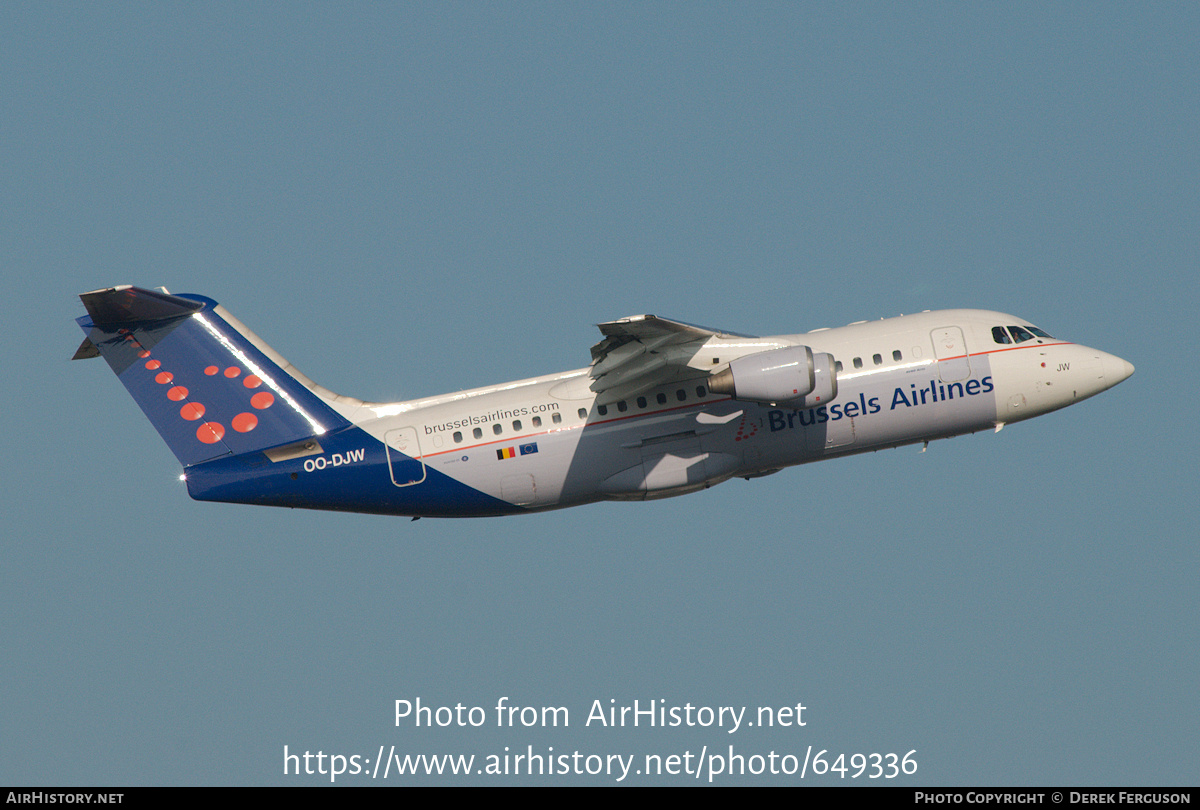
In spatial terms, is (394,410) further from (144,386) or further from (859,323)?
(859,323)

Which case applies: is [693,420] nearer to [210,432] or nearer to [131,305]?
[210,432]

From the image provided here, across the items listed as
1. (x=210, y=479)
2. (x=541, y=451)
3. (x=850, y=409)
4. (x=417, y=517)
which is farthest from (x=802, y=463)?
(x=210, y=479)

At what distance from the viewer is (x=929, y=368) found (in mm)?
27484

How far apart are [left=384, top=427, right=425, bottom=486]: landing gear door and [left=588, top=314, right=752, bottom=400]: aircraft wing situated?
355 centimetres

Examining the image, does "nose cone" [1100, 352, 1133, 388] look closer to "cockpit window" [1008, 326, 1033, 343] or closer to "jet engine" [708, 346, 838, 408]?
"cockpit window" [1008, 326, 1033, 343]

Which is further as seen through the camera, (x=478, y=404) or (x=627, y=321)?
(x=478, y=404)

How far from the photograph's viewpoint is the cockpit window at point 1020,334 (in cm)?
2823

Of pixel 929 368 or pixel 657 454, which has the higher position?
pixel 929 368

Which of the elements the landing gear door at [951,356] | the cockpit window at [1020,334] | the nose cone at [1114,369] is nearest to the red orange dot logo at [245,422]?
the landing gear door at [951,356]

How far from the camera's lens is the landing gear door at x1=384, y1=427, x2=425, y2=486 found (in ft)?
89.4

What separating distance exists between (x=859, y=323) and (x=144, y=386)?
13815mm

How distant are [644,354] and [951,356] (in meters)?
6.03

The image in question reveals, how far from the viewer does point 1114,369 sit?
1119 inches

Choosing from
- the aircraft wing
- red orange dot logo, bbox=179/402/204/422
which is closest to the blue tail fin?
red orange dot logo, bbox=179/402/204/422
